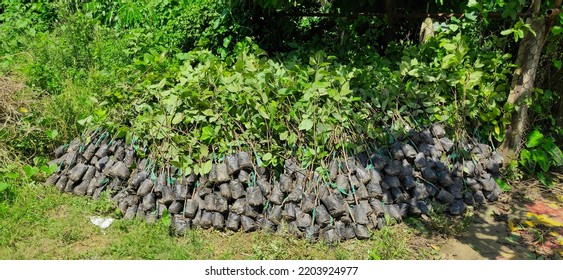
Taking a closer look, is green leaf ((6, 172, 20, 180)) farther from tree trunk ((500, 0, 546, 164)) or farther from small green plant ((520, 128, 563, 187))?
small green plant ((520, 128, 563, 187))

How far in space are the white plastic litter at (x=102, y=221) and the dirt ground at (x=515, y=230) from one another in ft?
7.81

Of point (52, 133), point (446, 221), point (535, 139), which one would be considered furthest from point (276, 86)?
point (535, 139)

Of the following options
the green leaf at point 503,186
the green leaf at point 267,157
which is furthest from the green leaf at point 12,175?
the green leaf at point 503,186

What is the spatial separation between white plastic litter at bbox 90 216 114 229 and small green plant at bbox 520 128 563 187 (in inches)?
136

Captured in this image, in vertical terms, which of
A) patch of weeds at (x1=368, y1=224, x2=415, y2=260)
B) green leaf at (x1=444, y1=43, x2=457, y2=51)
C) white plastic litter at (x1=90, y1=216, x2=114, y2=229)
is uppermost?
green leaf at (x1=444, y1=43, x2=457, y2=51)

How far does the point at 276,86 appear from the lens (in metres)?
4.46

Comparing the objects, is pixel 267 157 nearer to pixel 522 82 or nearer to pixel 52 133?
pixel 52 133

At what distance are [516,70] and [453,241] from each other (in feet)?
5.62

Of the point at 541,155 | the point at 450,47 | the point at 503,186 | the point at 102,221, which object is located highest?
the point at 450,47

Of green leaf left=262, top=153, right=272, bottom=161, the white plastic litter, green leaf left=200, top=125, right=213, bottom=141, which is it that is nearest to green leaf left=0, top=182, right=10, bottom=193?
the white plastic litter

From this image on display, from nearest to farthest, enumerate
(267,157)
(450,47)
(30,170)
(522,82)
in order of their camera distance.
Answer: (267,157) → (30,170) → (450,47) → (522,82)

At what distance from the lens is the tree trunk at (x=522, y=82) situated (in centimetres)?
476

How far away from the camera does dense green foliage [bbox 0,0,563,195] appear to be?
4.32 metres

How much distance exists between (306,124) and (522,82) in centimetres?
202
